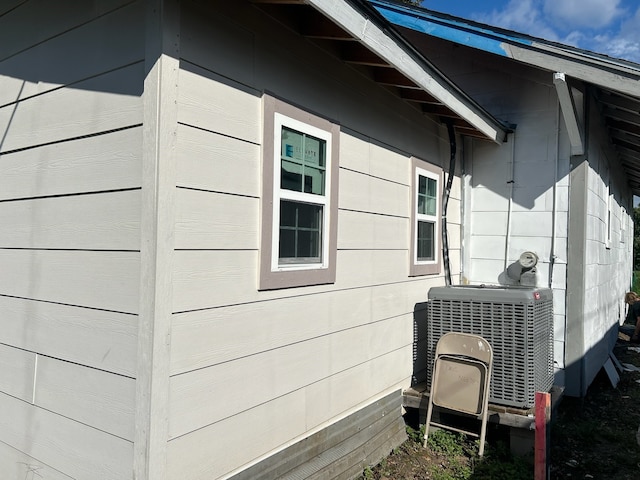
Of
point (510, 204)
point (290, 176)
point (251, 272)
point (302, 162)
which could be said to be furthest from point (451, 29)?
point (251, 272)

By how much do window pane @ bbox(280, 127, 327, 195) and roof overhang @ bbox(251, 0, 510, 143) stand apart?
64 cm

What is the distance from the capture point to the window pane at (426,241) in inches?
180

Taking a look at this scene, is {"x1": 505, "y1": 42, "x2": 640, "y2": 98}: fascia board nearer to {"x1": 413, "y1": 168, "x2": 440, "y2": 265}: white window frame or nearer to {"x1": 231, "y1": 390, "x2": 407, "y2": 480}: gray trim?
{"x1": 413, "y1": 168, "x2": 440, "y2": 265}: white window frame

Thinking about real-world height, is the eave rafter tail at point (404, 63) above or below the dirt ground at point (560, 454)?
above

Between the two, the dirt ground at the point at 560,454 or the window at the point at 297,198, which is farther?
the dirt ground at the point at 560,454

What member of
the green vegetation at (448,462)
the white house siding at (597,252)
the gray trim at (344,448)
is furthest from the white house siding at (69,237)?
the white house siding at (597,252)

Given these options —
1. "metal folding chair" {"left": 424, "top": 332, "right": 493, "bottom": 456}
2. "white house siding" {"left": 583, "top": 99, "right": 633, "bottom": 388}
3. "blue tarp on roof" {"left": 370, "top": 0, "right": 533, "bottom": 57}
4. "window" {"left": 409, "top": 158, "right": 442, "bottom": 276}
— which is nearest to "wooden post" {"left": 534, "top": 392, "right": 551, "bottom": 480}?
"metal folding chair" {"left": 424, "top": 332, "right": 493, "bottom": 456}

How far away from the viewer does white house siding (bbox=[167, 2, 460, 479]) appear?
7.29 feet

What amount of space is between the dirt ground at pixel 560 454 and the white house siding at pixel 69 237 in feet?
6.50

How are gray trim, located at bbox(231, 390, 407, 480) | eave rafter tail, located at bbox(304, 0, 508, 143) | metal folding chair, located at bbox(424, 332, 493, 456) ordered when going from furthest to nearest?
1. metal folding chair, located at bbox(424, 332, 493, 456)
2. gray trim, located at bbox(231, 390, 407, 480)
3. eave rafter tail, located at bbox(304, 0, 508, 143)

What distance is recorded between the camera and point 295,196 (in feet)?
9.32

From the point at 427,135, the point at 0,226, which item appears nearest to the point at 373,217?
the point at 427,135

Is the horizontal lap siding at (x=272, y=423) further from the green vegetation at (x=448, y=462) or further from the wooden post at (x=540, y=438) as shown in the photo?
the wooden post at (x=540, y=438)

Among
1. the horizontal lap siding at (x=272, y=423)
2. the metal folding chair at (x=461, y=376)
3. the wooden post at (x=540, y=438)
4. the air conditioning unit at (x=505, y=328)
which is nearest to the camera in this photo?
the horizontal lap siding at (x=272, y=423)
